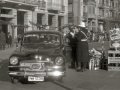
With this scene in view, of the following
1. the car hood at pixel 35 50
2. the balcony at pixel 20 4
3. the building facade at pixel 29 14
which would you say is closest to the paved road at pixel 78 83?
the car hood at pixel 35 50

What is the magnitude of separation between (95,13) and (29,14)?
2868 cm

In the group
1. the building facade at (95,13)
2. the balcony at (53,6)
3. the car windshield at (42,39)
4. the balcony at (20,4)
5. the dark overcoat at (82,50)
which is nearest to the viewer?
the car windshield at (42,39)

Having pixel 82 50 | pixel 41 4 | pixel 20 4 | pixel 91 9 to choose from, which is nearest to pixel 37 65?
pixel 82 50

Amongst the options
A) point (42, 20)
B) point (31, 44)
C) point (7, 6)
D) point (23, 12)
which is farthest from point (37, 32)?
point (42, 20)

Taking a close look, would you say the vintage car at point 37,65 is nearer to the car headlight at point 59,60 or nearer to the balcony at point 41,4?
the car headlight at point 59,60

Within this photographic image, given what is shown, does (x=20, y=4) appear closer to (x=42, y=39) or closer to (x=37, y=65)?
(x=42, y=39)

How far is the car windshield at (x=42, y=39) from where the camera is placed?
1038 centimetres

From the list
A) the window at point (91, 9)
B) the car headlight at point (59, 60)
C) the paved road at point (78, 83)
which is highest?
the window at point (91, 9)

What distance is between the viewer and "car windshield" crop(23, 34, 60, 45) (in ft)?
34.1

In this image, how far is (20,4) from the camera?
3672cm

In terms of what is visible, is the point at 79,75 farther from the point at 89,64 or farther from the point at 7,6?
the point at 7,6

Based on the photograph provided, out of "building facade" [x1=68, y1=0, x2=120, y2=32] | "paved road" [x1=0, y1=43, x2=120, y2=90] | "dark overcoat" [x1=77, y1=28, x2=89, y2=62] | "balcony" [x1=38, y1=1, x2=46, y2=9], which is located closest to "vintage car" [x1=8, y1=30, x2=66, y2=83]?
"paved road" [x1=0, y1=43, x2=120, y2=90]

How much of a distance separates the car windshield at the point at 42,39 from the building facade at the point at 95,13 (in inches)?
1858

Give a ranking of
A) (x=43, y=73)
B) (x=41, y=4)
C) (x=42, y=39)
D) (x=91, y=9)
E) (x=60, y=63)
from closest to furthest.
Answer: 1. (x=43, y=73)
2. (x=60, y=63)
3. (x=42, y=39)
4. (x=41, y=4)
5. (x=91, y=9)
